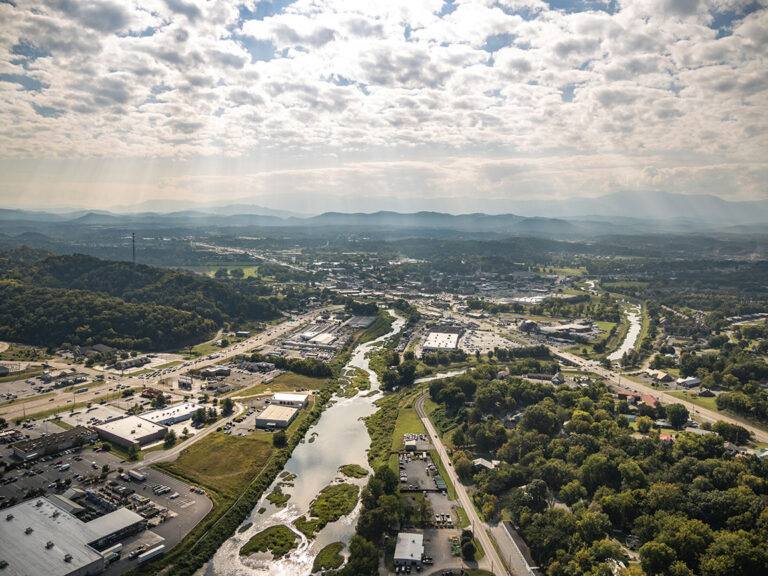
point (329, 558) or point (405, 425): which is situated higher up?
point (405, 425)

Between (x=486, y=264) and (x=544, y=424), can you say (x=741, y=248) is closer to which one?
(x=486, y=264)

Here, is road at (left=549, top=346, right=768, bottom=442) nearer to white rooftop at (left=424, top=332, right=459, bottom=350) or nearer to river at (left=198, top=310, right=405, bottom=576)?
white rooftop at (left=424, top=332, right=459, bottom=350)

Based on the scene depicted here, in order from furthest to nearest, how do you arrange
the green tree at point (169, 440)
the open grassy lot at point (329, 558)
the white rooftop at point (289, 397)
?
1. the white rooftop at point (289, 397)
2. the green tree at point (169, 440)
3. the open grassy lot at point (329, 558)

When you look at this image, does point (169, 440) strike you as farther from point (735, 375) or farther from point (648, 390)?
point (735, 375)

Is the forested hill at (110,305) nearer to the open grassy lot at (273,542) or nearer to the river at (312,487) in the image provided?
the river at (312,487)

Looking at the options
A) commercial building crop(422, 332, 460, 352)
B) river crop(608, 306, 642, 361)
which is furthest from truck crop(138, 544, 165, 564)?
river crop(608, 306, 642, 361)

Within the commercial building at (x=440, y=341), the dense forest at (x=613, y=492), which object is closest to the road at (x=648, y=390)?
the dense forest at (x=613, y=492)

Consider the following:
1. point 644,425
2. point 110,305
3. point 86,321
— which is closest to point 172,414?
point 86,321
